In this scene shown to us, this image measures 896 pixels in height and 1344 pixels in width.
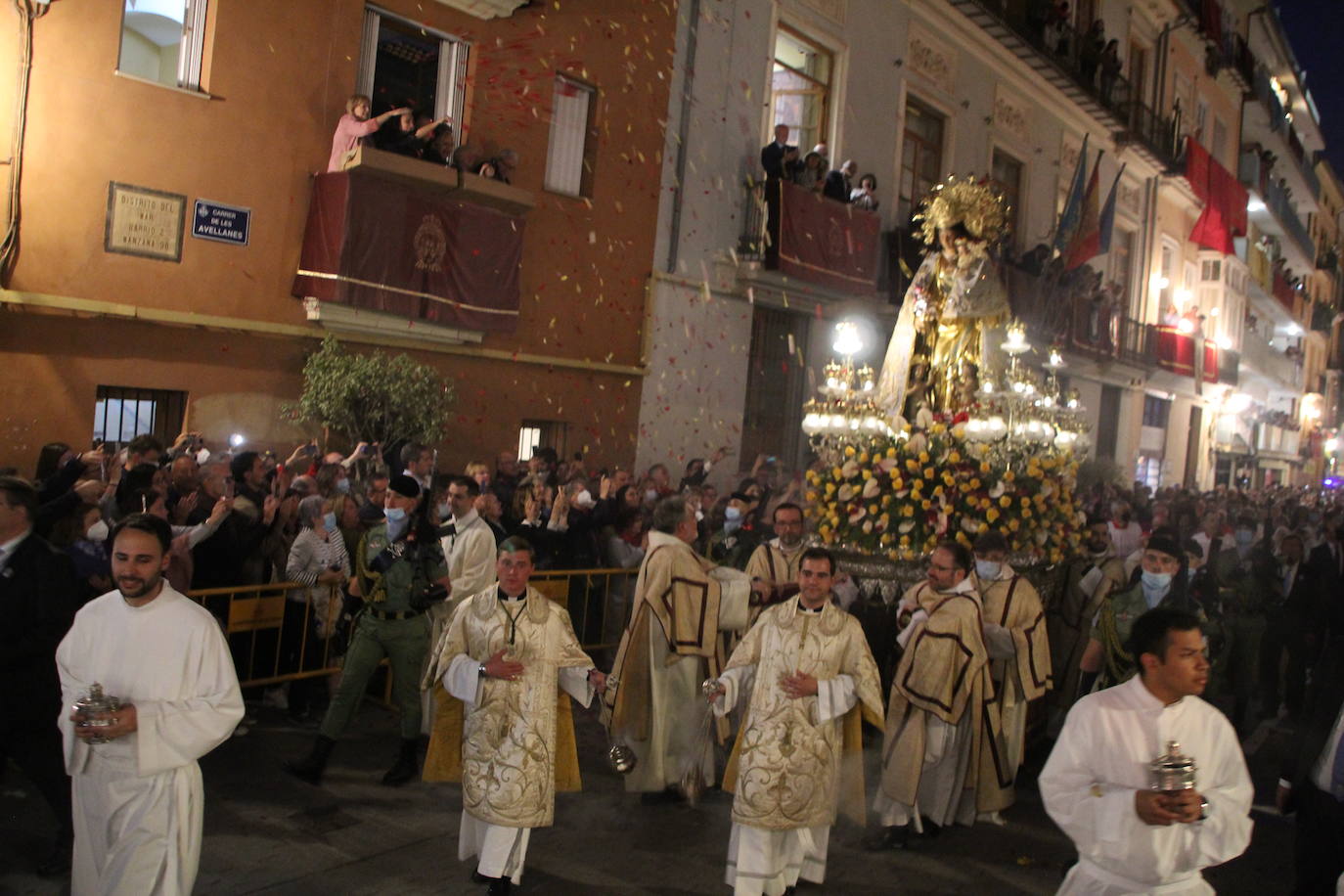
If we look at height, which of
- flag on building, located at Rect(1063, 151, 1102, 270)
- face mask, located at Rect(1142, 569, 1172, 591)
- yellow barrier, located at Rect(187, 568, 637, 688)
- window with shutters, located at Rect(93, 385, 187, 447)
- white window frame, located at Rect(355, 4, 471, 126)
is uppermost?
flag on building, located at Rect(1063, 151, 1102, 270)

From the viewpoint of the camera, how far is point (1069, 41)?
2208 cm

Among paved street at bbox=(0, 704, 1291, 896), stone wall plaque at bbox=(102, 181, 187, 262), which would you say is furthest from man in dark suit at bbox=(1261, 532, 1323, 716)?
stone wall plaque at bbox=(102, 181, 187, 262)

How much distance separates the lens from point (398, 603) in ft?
20.2

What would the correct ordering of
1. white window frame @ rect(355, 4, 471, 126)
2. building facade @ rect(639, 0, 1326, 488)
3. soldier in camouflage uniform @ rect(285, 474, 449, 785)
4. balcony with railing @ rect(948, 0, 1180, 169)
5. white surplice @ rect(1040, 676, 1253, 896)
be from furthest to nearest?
balcony with railing @ rect(948, 0, 1180, 169) < building facade @ rect(639, 0, 1326, 488) < white window frame @ rect(355, 4, 471, 126) < soldier in camouflage uniform @ rect(285, 474, 449, 785) < white surplice @ rect(1040, 676, 1253, 896)

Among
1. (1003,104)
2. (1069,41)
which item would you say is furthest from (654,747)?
(1069,41)

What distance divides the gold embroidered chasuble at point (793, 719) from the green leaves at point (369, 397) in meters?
5.80

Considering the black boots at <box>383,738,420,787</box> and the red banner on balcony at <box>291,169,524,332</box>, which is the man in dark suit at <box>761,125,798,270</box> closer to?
the red banner on balcony at <box>291,169,524,332</box>

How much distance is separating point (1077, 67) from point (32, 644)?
867 inches

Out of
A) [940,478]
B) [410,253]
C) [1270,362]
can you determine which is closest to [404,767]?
[940,478]

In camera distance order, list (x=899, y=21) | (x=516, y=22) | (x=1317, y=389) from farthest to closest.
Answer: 1. (x=1317, y=389)
2. (x=899, y=21)
3. (x=516, y=22)

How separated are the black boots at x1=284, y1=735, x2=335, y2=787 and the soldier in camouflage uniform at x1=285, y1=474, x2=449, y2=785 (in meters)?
0.01

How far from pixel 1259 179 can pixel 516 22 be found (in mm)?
28891

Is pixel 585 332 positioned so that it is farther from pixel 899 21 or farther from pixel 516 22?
pixel 899 21

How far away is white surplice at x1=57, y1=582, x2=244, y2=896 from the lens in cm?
371
